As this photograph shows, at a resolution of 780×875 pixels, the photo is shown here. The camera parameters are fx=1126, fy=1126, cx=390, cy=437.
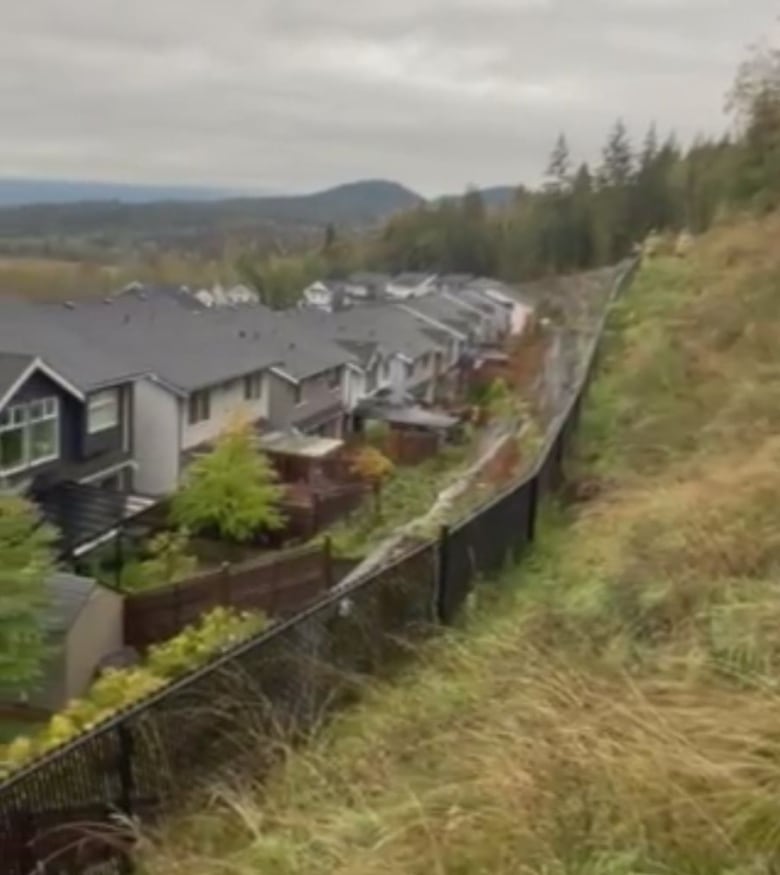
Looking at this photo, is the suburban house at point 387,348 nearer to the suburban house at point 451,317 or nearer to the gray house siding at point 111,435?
the suburban house at point 451,317

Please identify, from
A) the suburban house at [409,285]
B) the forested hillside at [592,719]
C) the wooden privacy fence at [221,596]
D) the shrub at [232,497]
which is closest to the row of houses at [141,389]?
the shrub at [232,497]

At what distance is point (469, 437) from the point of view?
33.7m

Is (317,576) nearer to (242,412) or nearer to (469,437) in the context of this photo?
(242,412)

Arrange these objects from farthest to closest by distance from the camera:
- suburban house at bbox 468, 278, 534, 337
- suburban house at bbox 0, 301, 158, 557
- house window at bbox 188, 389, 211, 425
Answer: suburban house at bbox 468, 278, 534, 337 < house window at bbox 188, 389, 211, 425 < suburban house at bbox 0, 301, 158, 557

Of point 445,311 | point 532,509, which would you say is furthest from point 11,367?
point 445,311

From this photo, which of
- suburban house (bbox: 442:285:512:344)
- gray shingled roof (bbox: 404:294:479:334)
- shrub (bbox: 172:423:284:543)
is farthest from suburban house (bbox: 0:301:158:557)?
suburban house (bbox: 442:285:512:344)

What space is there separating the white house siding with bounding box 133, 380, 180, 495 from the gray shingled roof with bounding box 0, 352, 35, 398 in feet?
16.4

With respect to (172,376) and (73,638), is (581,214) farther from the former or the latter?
(73,638)

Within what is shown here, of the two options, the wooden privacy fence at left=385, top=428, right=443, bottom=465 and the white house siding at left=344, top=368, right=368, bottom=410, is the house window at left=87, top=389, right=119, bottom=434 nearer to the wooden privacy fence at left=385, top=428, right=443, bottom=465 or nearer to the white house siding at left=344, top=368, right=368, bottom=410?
the wooden privacy fence at left=385, top=428, right=443, bottom=465

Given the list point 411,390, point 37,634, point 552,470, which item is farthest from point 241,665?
point 411,390

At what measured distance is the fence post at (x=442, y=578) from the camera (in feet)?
22.1

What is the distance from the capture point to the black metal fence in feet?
15.3

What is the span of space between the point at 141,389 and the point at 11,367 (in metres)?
5.44

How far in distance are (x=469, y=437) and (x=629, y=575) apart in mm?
28477
